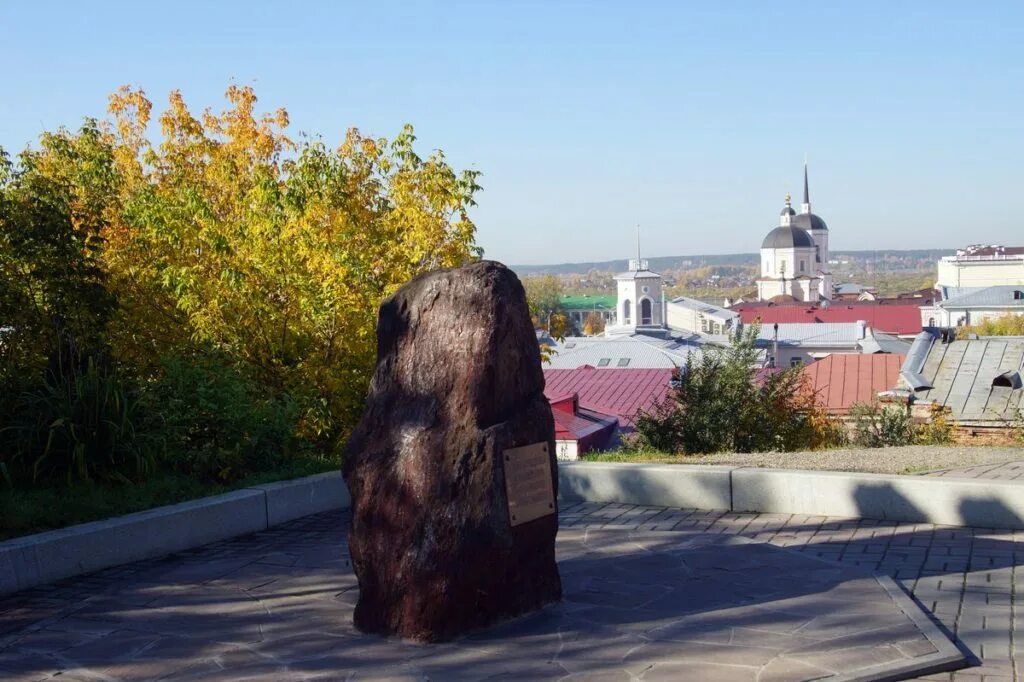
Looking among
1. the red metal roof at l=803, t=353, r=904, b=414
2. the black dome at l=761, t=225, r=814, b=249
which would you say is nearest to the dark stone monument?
the red metal roof at l=803, t=353, r=904, b=414

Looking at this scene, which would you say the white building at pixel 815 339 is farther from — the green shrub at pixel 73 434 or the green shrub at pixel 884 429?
the green shrub at pixel 73 434

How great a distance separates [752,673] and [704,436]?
7.93 meters

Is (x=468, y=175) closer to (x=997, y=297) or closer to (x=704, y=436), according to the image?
(x=704, y=436)

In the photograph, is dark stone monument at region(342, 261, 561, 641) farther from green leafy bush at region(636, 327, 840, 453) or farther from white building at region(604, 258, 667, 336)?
white building at region(604, 258, 667, 336)

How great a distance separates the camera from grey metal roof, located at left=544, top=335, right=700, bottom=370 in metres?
66.2

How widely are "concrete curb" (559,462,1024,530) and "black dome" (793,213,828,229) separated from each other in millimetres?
174073

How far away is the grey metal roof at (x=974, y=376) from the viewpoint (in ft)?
67.7

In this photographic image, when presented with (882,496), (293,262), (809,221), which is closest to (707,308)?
(809,221)

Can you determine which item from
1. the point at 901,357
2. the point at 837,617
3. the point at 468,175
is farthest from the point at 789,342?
the point at 837,617

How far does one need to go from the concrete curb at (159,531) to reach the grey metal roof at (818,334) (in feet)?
241

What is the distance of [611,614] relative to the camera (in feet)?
20.9

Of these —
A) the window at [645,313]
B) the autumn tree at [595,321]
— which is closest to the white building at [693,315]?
the window at [645,313]

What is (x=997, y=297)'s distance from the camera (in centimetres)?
9562

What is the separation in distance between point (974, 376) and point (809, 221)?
161137mm
